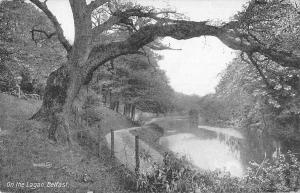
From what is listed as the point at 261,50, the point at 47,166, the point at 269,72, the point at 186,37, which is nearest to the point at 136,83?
the point at 186,37

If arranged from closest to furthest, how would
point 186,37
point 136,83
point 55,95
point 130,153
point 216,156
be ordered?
point 186,37 < point 55,95 < point 130,153 < point 216,156 < point 136,83

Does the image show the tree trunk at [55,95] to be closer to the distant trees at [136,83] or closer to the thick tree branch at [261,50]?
the thick tree branch at [261,50]

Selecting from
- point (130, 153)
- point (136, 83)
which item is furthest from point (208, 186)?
point (136, 83)

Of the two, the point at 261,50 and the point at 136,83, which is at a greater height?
the point at 136,83

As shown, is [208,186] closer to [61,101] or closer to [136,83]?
[61,101]

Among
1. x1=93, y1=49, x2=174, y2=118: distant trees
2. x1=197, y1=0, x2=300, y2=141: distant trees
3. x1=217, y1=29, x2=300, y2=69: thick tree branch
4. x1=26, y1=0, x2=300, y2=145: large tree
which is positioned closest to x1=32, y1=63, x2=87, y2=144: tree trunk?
x1=26, y1=0, x2=300, y2=145: large tree

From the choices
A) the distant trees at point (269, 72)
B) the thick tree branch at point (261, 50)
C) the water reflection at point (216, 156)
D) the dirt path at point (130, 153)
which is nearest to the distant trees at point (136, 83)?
the water reflection at point (216, 156)

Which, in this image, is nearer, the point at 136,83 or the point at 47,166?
the point at 47,166

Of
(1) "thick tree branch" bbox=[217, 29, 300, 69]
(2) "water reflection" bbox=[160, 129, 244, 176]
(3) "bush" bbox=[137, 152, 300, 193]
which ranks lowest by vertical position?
(2) "water reflection" bbox=[160, 129, 244, 176]

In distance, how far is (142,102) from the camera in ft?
133

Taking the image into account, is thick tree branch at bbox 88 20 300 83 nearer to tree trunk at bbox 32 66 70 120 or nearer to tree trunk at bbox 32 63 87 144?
tree trunk at bbox 32 63 87 144

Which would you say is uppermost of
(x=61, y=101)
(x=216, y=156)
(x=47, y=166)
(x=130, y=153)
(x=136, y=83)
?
(x=136, y=83)

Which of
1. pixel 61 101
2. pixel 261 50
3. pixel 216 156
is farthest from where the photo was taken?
pixel 216 156

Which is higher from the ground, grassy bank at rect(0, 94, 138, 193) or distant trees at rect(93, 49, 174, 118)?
distant trees at rect(93, 49, 174, 118)
